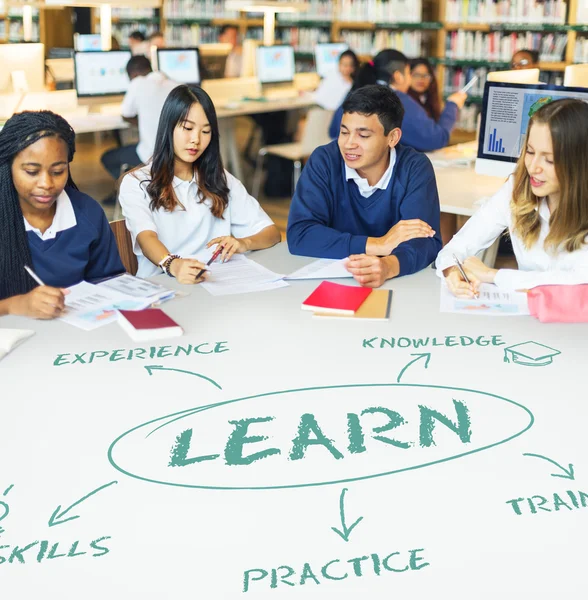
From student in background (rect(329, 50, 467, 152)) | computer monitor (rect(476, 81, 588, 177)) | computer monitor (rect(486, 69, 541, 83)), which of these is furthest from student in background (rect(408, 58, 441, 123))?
computer monitor (rect(476, 81, 588, 177))

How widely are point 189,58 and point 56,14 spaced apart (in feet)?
13.2

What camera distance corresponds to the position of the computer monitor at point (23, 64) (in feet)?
18.1

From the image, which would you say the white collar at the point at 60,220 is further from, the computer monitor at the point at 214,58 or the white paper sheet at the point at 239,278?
the computer monitor at the point at 214,58

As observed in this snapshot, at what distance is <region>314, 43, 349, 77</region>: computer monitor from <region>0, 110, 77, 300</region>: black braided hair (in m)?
5.66

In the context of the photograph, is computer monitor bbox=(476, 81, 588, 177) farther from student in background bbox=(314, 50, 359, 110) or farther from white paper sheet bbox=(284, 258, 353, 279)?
student in background bbox=(314, 50, 359, 110)

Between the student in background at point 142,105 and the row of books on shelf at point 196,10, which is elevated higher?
the row of books on shelf at point 196,10

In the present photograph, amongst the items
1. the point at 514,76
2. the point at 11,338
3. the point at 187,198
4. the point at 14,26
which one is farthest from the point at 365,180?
the point at 14,26

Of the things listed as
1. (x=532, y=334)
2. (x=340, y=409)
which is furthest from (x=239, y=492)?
(x=532, y=334)

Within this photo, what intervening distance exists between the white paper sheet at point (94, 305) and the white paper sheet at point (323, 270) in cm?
46

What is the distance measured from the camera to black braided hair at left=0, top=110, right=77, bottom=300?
1.96 m

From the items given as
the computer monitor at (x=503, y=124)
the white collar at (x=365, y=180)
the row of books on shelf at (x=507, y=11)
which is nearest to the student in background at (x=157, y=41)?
the row of books on shelf at (x=507, y=11)

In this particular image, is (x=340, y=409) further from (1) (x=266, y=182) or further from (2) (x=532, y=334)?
(1) (x=266, y=182)

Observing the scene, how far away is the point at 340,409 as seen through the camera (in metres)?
1.45

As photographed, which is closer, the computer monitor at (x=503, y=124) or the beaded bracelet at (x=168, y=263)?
the beaded bracelet at (x=168, y=263)
